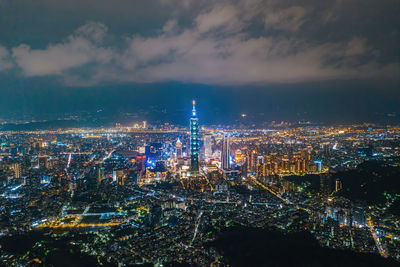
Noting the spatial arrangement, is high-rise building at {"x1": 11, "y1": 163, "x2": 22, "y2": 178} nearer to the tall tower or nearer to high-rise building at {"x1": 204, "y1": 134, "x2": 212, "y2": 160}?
the tall tower

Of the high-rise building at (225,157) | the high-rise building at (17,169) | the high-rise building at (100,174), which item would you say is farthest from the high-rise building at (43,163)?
the high-rise building at (225,157)

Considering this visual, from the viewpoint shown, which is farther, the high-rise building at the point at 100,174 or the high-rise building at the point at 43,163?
the high-rise building at the point at 43,163

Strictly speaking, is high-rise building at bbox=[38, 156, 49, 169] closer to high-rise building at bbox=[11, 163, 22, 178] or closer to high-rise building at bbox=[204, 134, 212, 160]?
high-rise building at bbox=[11, 163, 22, 178]

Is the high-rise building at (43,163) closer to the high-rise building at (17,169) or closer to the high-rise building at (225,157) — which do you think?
the high-rise building at (17,169)

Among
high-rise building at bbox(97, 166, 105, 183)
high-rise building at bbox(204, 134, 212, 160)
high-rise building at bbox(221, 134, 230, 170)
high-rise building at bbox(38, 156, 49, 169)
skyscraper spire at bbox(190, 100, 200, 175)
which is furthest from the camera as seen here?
high-rise building at bbox(204, 134, 212, 160)

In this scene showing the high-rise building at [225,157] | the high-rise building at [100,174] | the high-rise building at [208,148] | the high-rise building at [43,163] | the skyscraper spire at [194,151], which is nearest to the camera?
the high-rise building at [100,174]

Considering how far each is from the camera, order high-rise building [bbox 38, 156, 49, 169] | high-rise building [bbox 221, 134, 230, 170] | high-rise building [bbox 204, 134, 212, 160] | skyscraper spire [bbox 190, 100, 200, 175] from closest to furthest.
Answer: high-rise building [bbox 38, 156, 49, 169] < skyscraper spire [bbox 190, 100, 200, 175] < high-rise building [bbox 221, 134, 230, 170] < high-rise building [bbox 204, 134, 212, 160]

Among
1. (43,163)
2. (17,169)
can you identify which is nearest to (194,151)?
(43,163)

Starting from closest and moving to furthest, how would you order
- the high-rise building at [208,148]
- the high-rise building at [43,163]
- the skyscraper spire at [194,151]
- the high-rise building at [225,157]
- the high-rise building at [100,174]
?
1. the high-rise building at [100,174]
2. the high-rise building at [43,163]
3. the skyscraper spire at [194,151]
4. the high-rise building at [225,157]
5. the high-rise building at [208,148]

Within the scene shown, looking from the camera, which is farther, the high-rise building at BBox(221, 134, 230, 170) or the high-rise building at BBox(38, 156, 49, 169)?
the high-rise building at BBox(221, 134, 230, 170)

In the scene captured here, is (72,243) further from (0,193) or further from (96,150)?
(96,150)

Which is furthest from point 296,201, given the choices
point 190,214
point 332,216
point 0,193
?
point 0,193

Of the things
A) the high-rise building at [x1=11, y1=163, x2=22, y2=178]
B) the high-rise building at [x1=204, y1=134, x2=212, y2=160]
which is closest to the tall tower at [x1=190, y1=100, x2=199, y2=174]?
the high-rise building at [x1=204, y1=134, x2=212, y2=160]
